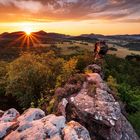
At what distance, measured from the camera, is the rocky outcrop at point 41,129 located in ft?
55.2

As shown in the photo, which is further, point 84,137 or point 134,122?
point 134,122

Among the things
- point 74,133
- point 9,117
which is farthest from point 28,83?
point 74,133

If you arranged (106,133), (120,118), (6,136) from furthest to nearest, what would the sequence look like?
1. (120,118)
2. (106,133)
3. (6,136)

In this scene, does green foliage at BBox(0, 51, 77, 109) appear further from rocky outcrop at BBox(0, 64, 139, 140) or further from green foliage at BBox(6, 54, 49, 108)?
rocky outcrop at BBox(0, 64, 139, 140)

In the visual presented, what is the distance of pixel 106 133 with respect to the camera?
Result: 64.5 feet

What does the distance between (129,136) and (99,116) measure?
3008 mm

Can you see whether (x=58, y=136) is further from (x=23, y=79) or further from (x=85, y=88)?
(x=23, y=79)

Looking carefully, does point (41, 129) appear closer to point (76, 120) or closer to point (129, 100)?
point (76, 120)

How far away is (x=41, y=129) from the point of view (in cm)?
1734

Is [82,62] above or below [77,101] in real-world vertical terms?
below

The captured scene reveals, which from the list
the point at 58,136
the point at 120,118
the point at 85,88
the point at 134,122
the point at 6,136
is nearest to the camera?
the point at 58,136

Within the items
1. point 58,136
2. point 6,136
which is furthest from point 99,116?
point 6,136

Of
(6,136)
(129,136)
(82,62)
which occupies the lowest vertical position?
(82,62)

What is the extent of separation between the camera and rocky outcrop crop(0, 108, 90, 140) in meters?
16.8
